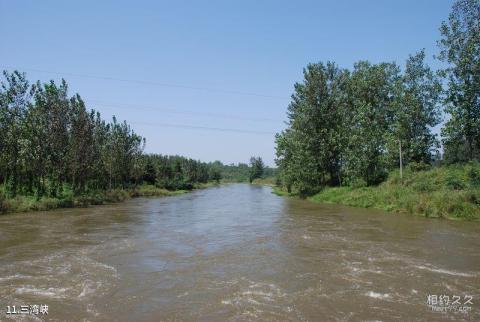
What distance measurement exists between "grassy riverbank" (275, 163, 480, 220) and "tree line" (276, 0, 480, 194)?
312cm

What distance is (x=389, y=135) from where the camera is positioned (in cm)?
3950

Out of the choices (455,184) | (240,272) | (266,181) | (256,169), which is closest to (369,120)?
(455,184)

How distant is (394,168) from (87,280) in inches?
1366

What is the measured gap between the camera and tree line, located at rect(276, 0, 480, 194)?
1193 inches

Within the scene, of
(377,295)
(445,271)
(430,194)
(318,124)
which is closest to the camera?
(377,295)

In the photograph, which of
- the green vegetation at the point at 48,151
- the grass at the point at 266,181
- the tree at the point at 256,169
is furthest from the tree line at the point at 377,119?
the tree at the point at 256,169

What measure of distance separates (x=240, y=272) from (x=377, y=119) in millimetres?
38853

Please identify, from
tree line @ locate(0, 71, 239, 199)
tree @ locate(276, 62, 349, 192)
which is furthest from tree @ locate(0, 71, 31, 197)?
tree @ locate(276, 62, 349, 192)

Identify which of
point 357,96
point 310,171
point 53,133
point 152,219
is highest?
point 357,96

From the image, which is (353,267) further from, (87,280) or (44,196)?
(44,196)

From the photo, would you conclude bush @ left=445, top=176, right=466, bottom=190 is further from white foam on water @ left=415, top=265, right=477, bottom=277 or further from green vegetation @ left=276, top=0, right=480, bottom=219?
white foam on water @ left=415, top=265, right=477, bottom=277

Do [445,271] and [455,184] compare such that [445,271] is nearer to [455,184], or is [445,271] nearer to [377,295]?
[377,295]

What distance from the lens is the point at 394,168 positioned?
38906mm

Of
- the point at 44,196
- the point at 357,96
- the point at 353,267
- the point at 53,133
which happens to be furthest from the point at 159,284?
the point at 357,96
